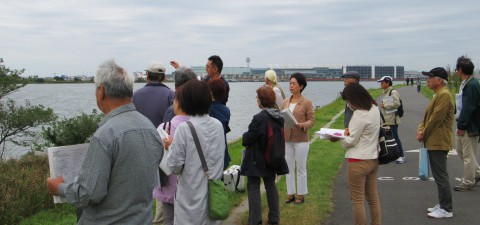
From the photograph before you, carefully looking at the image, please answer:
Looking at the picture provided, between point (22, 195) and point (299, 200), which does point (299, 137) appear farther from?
point (22, 195)

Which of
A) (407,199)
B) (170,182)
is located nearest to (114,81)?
(170,182)

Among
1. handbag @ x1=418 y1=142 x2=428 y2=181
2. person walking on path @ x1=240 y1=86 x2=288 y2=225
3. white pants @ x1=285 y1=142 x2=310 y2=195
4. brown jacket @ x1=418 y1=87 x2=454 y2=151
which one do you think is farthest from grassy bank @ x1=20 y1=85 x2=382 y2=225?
brown jacket @ x1=418 y1=87 x2=454 y2=151

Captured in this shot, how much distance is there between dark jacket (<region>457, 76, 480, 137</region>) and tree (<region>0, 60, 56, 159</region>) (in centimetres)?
1210

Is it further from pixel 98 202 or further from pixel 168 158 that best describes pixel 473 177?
pixel 98 202

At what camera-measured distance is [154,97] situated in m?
5.59

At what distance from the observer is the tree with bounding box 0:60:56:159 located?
1464cm

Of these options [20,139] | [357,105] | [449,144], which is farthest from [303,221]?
[20,139]

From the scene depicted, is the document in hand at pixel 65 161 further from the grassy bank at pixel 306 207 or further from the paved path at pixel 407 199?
the paved path at pixel 407 199

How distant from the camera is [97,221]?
286cm

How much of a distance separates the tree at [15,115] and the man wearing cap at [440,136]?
1206 centimetres

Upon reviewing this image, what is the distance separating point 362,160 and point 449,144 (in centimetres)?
174

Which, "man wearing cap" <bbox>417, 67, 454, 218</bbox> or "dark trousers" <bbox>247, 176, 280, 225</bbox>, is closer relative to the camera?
"dark trousers" <bbox>247, 176, 280, 225</bbox>

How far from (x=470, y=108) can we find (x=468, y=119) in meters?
0.17

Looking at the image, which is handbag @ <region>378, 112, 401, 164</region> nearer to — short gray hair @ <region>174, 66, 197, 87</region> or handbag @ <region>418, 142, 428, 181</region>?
handbag @ <region>418, 142, 428, 181</region>
